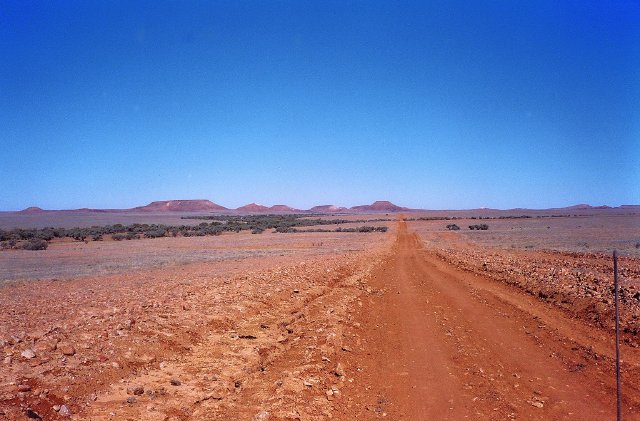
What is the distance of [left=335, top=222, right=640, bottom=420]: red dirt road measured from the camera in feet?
18.8


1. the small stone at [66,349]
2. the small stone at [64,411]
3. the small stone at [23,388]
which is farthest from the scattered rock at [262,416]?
the small stone at [66,349]

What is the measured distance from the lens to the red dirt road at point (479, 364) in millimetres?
5723

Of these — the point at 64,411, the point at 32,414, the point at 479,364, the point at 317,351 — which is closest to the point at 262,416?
the point at 64,411

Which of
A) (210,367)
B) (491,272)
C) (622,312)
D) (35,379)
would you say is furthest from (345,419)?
(491,272)

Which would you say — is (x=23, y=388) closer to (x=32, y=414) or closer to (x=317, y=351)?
(x=32, y=414)

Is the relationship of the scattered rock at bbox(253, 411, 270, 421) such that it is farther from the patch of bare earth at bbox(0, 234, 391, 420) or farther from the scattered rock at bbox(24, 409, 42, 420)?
the scattered rock at bbox(24, 409, 42, 420)

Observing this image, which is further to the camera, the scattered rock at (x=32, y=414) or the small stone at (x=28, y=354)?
the small stone at (x=28, y=354)

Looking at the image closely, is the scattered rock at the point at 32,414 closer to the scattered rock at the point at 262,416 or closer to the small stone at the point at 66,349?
the small stone at the point at 66,349

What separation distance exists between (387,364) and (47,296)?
35.4 feet

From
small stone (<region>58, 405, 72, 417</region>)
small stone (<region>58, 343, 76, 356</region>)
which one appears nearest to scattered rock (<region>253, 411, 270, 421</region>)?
small stone (<region>58, 405, 72, 417</region>)

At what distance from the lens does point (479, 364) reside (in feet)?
23.8

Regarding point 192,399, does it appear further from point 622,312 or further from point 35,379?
point 622,312

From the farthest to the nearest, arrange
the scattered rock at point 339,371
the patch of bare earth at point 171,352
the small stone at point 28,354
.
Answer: the scattered rock at point 339,371, the small stone at point 28,354, the patch of bare earth at point 171,352

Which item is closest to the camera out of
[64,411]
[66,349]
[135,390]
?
[64,411]
